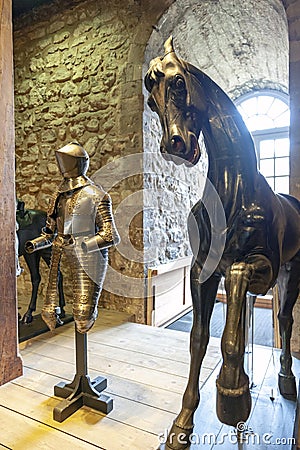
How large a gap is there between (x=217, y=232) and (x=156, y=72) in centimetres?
50

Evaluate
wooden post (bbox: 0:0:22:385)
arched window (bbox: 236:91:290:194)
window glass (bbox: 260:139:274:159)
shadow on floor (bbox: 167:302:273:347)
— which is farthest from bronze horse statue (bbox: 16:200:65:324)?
window glass (bbox: 260:139:274:159)

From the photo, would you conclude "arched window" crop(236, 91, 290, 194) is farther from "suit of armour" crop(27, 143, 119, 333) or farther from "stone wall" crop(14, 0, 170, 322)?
"suit of armour" crop(27, 143, 119, 333)

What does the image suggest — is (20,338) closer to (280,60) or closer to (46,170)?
(46,170)

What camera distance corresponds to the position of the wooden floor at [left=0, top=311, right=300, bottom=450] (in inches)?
53.9

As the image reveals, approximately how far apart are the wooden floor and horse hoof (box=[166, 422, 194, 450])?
1.6 inches

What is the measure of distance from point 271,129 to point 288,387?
397 cm

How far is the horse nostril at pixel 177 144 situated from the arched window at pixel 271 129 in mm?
4096

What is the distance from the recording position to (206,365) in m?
2.08

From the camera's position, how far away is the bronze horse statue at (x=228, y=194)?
0.91 m

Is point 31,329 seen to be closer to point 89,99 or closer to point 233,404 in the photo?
point 233,404

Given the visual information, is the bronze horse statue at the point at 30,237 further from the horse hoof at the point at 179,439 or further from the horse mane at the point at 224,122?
the horse mane at the point at 224,122

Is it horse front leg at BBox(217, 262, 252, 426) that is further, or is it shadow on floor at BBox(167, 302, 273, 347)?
shadow on floor at BBox(167, 302, 273, 347)

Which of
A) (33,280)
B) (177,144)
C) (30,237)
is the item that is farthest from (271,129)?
(177,144)

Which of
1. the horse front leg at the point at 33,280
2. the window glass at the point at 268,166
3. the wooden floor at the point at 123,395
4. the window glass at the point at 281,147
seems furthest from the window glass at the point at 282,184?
the horse front leg at the point at 33,280
